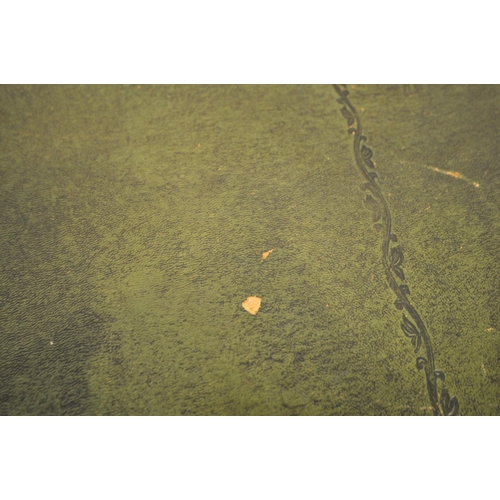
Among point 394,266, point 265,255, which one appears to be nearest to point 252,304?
point 265,255

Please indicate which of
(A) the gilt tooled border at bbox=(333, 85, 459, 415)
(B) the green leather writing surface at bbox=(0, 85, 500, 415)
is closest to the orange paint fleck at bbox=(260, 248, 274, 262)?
(B) the green leather writing surface at bbox=(0, 85, 500, 415)

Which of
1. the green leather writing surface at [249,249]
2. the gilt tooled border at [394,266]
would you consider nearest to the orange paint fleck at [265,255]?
the green leather writing surface at [249,249]

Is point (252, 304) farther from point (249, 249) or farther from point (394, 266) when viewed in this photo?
point (394, 266)

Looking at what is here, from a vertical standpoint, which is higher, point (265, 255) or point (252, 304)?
point (265, 255)

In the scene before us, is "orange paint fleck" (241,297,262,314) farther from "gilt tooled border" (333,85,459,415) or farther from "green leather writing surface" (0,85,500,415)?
"gilt tooled border" (333,85,459,415)

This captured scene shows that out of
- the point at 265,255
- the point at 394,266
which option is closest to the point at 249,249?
the point at 265,255

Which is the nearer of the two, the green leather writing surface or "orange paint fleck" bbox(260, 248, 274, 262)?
the green leather writing surface

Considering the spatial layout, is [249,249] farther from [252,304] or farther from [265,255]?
[252,304]

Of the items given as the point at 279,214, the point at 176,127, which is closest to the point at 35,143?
the point at 176,127
